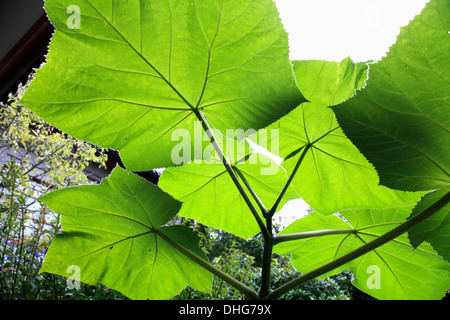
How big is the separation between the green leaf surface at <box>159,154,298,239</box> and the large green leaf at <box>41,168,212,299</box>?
0.09 m

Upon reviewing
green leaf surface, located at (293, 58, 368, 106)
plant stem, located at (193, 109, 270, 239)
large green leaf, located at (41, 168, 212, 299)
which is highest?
green leaf surface, located at (293, 58, 368, 106)

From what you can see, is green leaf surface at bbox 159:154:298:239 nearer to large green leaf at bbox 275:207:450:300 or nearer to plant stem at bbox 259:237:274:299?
large green leaf at bbox 275:207:450:300

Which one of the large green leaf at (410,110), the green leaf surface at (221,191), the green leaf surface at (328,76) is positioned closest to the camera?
the large green leaf at (410,110)

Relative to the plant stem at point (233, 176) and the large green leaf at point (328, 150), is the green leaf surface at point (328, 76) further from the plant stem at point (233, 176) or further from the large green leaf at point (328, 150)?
the plant stem at point (233, 176)

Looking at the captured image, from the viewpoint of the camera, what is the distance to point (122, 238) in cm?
55

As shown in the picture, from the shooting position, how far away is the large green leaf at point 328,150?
484 millimetres

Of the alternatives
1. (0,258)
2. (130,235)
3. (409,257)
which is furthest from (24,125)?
(409,257)

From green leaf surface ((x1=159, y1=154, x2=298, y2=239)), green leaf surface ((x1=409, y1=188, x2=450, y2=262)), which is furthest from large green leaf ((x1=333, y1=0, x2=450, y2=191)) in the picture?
green leaf surface ((x1=159, y1=154, x2=298, y2=239))

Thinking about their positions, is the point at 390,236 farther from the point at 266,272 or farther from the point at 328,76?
the point at 328,76

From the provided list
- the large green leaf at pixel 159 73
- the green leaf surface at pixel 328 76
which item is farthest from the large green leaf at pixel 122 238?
the green leaf surface at pixel 328 76

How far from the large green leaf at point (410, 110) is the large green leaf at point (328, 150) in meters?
0.12

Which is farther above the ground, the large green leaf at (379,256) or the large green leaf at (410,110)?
the large green leaf at (410,110)

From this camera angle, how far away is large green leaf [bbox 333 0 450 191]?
31cm

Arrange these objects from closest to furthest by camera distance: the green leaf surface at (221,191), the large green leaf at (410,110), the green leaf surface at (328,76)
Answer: the large green leaf at (410,110) < the green leaf surface at (328,76) < the green leaf surface at (221,191)
